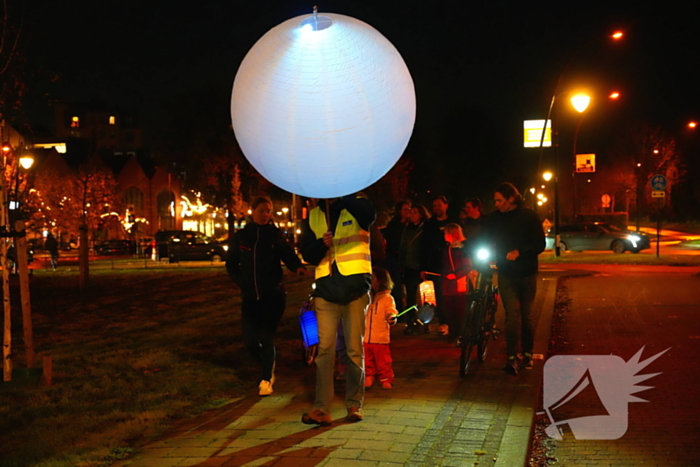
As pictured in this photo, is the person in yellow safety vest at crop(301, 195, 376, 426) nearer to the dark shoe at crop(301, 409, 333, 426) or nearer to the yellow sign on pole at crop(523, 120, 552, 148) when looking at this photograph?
the dark shoe at crop(301, 409, 333, 426)

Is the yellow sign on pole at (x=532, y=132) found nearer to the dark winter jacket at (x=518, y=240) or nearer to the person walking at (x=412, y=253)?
the person walking at (x=412, y=253)

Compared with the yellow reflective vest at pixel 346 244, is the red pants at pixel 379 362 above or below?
below

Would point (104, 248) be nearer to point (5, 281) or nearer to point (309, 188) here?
point (5, 281)

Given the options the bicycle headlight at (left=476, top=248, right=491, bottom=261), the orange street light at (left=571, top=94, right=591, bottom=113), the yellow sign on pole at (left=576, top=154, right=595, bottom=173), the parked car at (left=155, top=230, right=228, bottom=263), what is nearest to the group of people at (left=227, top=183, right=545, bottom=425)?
the bicycle headlight at (left=476, top=248, right=491, bottom=261)

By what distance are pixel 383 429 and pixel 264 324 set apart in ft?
Answer: 6.08

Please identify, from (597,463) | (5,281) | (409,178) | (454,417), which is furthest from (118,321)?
(409,178)

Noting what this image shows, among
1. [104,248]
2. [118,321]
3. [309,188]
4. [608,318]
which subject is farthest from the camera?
[104,248]

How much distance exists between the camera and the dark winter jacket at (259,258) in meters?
6.80

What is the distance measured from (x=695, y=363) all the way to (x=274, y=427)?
4.90 meters

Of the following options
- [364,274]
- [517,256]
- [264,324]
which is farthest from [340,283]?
[517,256]

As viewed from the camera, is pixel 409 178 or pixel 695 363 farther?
pixel 409 178

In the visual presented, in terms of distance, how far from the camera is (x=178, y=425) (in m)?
6.01

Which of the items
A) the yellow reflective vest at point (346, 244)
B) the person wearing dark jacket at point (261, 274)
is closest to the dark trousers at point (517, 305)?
the person wearing dark jacket at point (261, 274)

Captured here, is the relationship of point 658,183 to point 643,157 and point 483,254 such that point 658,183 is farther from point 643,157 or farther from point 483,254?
point 643,157
